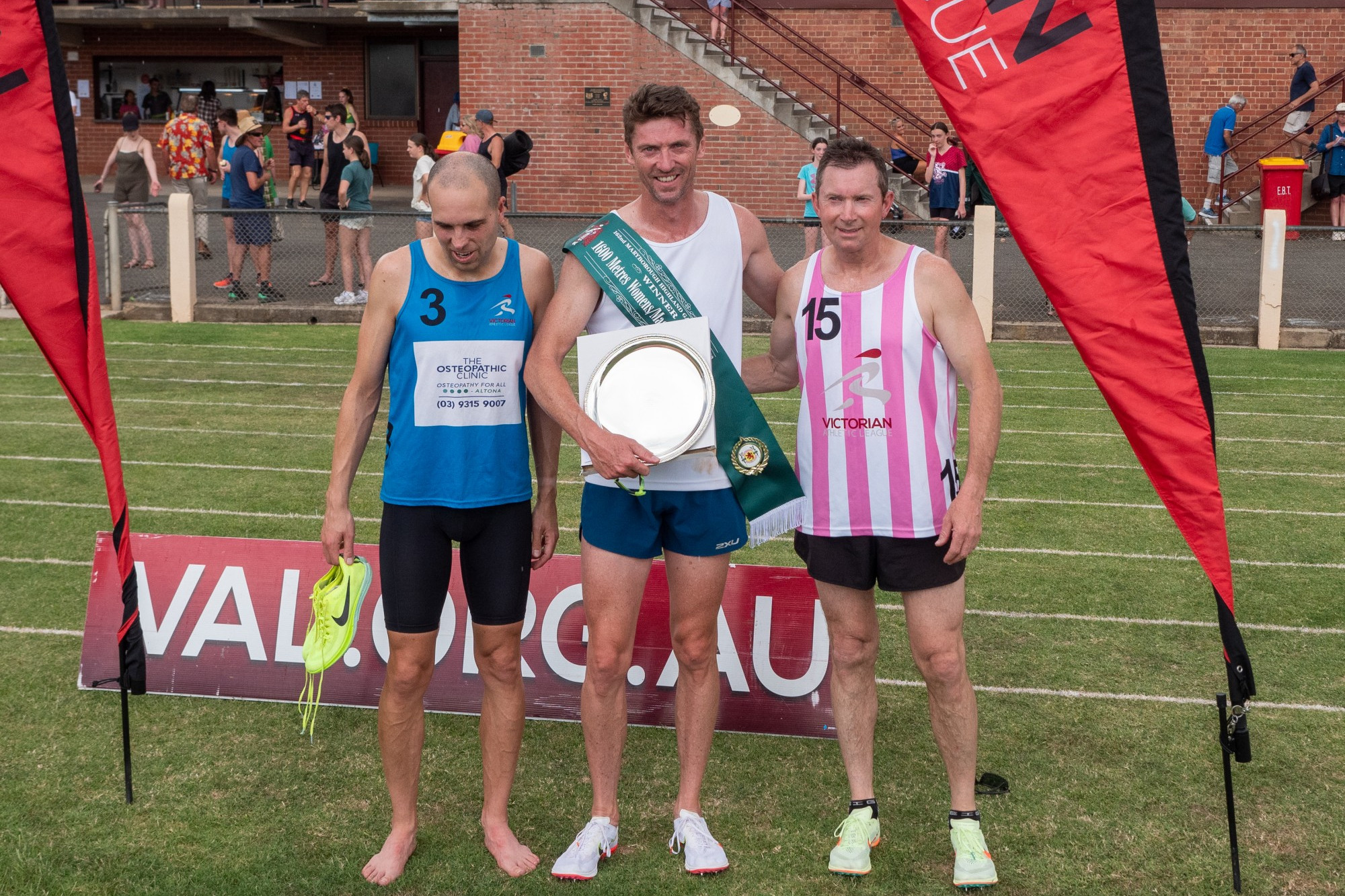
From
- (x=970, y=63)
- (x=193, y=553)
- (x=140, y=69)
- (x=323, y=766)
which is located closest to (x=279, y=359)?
(x=193, y=553)

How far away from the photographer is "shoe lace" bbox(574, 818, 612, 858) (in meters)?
3.95

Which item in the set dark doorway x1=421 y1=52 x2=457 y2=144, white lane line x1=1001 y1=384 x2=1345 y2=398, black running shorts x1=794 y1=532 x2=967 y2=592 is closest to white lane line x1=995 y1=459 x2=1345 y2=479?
white lane line x1=1001 y1=384 x2=1345 y2=398

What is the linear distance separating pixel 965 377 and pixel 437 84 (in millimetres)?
26885

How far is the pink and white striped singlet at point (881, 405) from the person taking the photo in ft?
12.5

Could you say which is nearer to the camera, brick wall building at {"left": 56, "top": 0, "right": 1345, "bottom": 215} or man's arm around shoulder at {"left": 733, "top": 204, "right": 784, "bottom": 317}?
man's arm around shoulder at {"left": 733, "top": 204, "right": 784, "bottom": 317}

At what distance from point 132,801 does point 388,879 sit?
1.05 metres

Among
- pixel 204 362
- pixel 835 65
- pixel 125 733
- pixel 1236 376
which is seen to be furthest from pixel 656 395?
pixel 835 65

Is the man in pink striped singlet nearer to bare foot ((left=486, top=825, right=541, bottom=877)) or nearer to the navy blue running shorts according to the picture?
the navy blue running shorts

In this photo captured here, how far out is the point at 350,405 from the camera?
3.92 m

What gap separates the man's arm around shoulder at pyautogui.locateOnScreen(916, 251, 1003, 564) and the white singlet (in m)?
0.57

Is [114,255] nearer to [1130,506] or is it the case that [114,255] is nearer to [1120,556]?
[1130,506]

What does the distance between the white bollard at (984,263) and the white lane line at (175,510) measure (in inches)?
321

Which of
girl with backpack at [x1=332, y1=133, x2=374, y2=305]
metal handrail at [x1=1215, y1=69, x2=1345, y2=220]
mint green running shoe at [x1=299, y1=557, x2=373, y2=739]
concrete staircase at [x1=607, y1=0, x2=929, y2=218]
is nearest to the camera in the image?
mint green running shoe at [x1=299, y1=557, x2=373, y2=739]

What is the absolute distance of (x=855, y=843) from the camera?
3.96 metres
